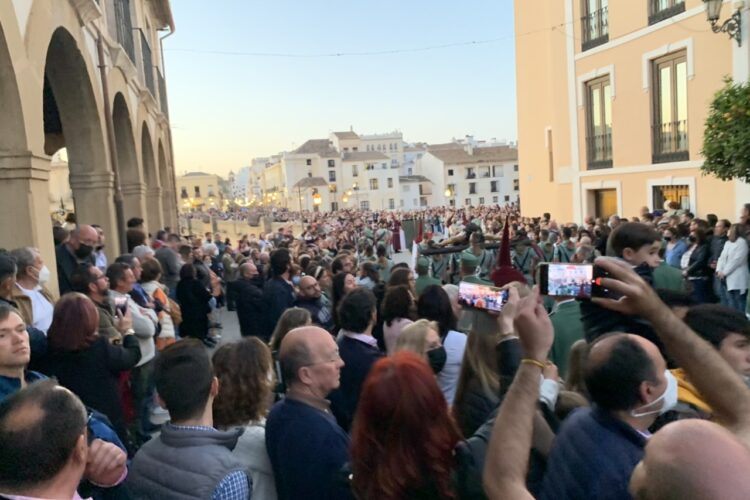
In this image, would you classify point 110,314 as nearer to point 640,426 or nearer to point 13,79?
point 13,79

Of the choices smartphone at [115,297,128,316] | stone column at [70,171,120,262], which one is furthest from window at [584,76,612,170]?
smartphone at [115,297,128,316]

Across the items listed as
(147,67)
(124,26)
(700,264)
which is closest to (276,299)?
(700,264)

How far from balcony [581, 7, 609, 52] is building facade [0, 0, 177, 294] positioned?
13.1 meters

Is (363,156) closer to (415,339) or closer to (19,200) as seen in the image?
(19,200)

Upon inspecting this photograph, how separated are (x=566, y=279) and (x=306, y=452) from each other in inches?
50.5

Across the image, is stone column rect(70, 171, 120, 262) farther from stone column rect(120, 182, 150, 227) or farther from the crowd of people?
the crowd of people

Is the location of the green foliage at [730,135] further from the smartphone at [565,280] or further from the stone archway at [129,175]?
the stone archway at [129,175]

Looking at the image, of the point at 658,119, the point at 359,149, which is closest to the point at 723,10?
the point at 658,119

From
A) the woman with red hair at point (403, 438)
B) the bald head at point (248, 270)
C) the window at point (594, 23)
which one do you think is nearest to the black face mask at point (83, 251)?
the bald head at point (248, 270)

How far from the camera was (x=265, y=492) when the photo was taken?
255 centimetres

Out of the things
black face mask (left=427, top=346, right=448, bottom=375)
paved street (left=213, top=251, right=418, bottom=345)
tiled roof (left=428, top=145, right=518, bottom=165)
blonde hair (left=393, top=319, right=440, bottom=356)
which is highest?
tiled roof (left=428, top=145, right=518, bottom=165)

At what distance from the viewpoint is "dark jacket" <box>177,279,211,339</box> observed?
8227mm

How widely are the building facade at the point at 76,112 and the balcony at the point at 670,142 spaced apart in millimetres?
13303

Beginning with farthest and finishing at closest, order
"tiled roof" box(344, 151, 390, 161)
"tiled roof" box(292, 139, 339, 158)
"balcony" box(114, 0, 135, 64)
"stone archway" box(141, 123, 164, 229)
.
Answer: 1. "tiled roof" box(292, 139, 339, 158)
2. "tiled roof" box(344, 151, 390, 161)
3. "stone archway" box(141, 123, 164, 229)
4. "balcony" box(114, 0, 135, 64)
